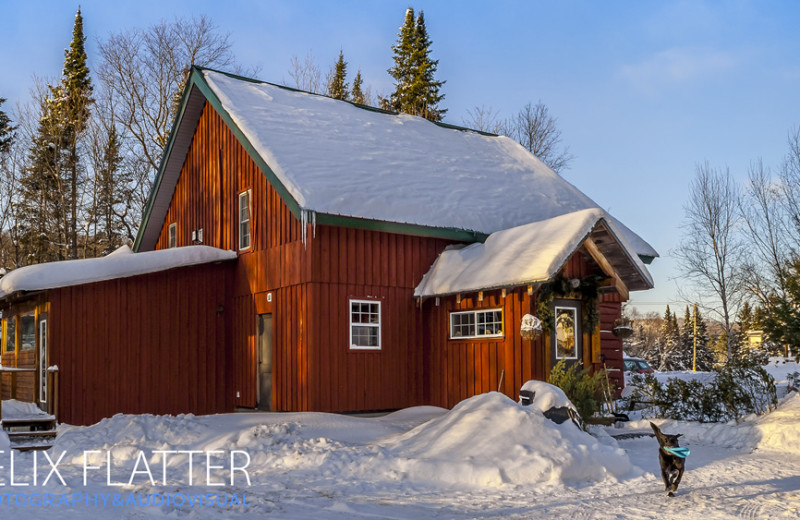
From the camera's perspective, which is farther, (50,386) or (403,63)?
(403,63)

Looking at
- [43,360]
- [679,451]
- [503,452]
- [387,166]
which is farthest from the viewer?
[387,166]

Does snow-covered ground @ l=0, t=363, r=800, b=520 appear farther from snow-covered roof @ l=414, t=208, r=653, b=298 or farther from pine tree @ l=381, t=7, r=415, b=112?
pine tree @ l=381, t=7, r=415, b=112

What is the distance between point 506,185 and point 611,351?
5097mm

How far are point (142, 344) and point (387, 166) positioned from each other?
687cm

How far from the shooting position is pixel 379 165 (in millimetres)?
18312

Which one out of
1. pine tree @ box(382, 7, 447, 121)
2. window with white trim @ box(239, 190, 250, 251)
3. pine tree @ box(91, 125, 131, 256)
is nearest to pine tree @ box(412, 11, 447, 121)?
pine tree @ box(382, 7, 447, 121)

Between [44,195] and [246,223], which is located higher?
[44,195]

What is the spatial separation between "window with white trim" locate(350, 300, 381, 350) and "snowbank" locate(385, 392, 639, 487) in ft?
16.1

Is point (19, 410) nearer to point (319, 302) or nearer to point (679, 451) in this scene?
point (319, 302)

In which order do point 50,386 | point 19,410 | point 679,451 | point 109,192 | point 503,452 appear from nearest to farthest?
point 679,451 < point 503,452 < point 19,410 < point 50,386 < point 109,192

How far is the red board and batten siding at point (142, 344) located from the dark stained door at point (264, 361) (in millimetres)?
1400

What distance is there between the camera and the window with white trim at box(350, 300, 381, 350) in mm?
16406

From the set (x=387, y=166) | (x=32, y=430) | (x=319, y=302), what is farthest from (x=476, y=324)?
(x=32, y=430)

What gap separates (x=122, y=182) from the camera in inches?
1459
